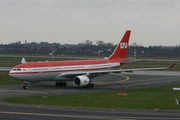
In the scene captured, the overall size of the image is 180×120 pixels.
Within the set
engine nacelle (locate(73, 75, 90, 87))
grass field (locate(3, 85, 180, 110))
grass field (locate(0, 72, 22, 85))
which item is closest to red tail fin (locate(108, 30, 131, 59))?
engine nacelle (locate(73, 75, 90, 87))

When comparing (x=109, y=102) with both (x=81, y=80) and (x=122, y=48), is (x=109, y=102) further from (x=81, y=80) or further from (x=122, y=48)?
(x=122, y=48)

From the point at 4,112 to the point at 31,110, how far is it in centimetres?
217

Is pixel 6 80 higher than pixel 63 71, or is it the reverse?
pixel 63 71

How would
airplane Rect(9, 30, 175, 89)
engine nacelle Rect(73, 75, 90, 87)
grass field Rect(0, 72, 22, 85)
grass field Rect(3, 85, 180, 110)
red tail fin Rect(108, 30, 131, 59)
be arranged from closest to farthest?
grass field Rect(3, 85, 180, 110), airplane Rect(9, 30, 175, 89), engine nacelle Rect(73, 75, 90, 87), grass field Rect(0, 72, 22, 85), red tail fin Rect(108, 30, 131, 59)

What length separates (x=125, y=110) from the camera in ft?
104

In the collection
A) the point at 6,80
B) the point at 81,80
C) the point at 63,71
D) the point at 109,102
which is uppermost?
the point at 63,71

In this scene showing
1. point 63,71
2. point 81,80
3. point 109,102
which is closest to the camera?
point 109,102

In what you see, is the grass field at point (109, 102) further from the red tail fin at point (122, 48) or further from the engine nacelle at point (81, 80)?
the red tail fin at point (122, 48)

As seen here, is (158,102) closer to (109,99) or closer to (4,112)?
(109,99)

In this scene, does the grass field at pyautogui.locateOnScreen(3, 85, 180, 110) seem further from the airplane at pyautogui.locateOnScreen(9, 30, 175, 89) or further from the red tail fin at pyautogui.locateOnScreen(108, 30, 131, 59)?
the red tail fin at pyautogui.locateOnScreen(108, 30, 131, 59)

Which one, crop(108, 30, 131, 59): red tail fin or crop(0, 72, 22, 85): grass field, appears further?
crop(108, 30, 131, 59): red tail fin

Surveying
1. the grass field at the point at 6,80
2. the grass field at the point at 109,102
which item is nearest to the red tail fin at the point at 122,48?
the grass field at the point at 6,80

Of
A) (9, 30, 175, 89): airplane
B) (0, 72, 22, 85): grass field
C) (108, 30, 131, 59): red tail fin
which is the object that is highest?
(108, 30, 131, 59): red tail fin

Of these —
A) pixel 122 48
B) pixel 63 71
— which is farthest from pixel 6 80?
pixel 122 48
